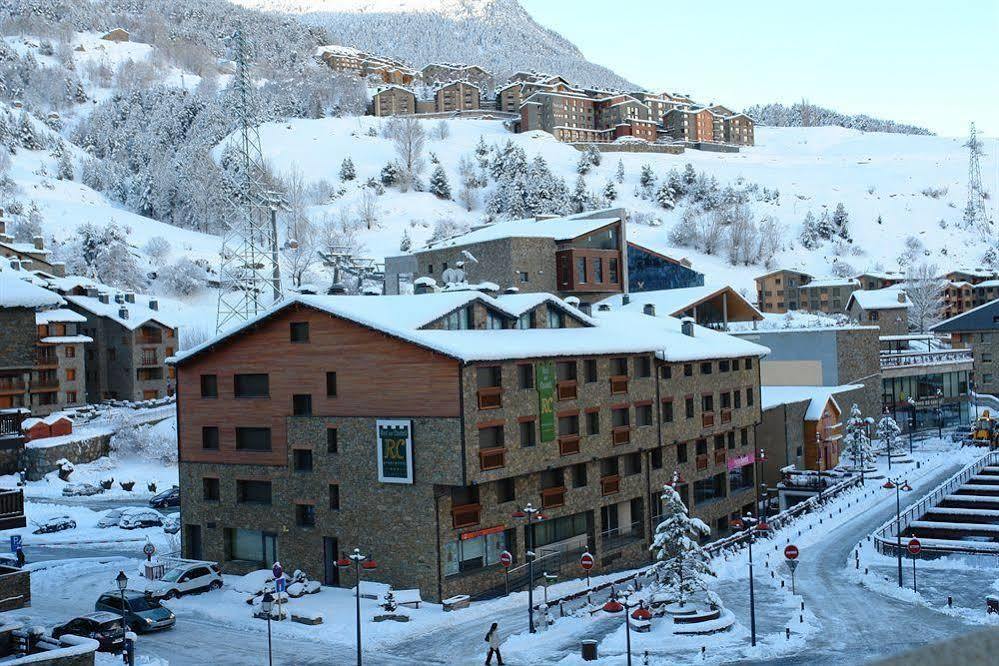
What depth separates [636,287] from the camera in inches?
3634

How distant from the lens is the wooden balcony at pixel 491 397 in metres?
38.9

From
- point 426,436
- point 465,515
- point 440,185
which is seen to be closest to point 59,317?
point 426,436

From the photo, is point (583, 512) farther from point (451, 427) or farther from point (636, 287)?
point (636, 287)

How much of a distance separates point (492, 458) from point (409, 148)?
15289 cm

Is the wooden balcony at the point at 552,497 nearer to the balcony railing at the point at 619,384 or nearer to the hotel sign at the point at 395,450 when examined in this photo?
the balcony railing at the point at 619,384

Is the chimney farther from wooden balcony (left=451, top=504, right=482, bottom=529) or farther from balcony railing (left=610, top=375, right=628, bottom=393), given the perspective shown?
wooden balcony (left=451, top=504, right=482, bottom=529)

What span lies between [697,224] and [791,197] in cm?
3666

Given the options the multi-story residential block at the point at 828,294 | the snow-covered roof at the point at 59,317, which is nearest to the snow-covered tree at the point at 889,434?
the multi-story residential block at the point at 828,294

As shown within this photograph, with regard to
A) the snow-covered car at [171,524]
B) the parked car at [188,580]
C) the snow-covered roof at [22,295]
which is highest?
the snow-covered roof at [22,295]

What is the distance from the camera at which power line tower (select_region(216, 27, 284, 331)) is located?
6556cm

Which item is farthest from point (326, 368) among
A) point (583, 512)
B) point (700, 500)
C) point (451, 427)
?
point (700, 500)

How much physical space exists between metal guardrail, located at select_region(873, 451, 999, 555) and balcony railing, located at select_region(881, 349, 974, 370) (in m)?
20.4

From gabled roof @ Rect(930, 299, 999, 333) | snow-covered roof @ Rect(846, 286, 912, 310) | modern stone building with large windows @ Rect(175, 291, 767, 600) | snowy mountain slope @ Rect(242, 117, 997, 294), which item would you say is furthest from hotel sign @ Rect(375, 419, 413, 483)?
snowy mountain slope @ Rect(242, 117, 997, 294)

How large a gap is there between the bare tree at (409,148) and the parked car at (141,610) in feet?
472
